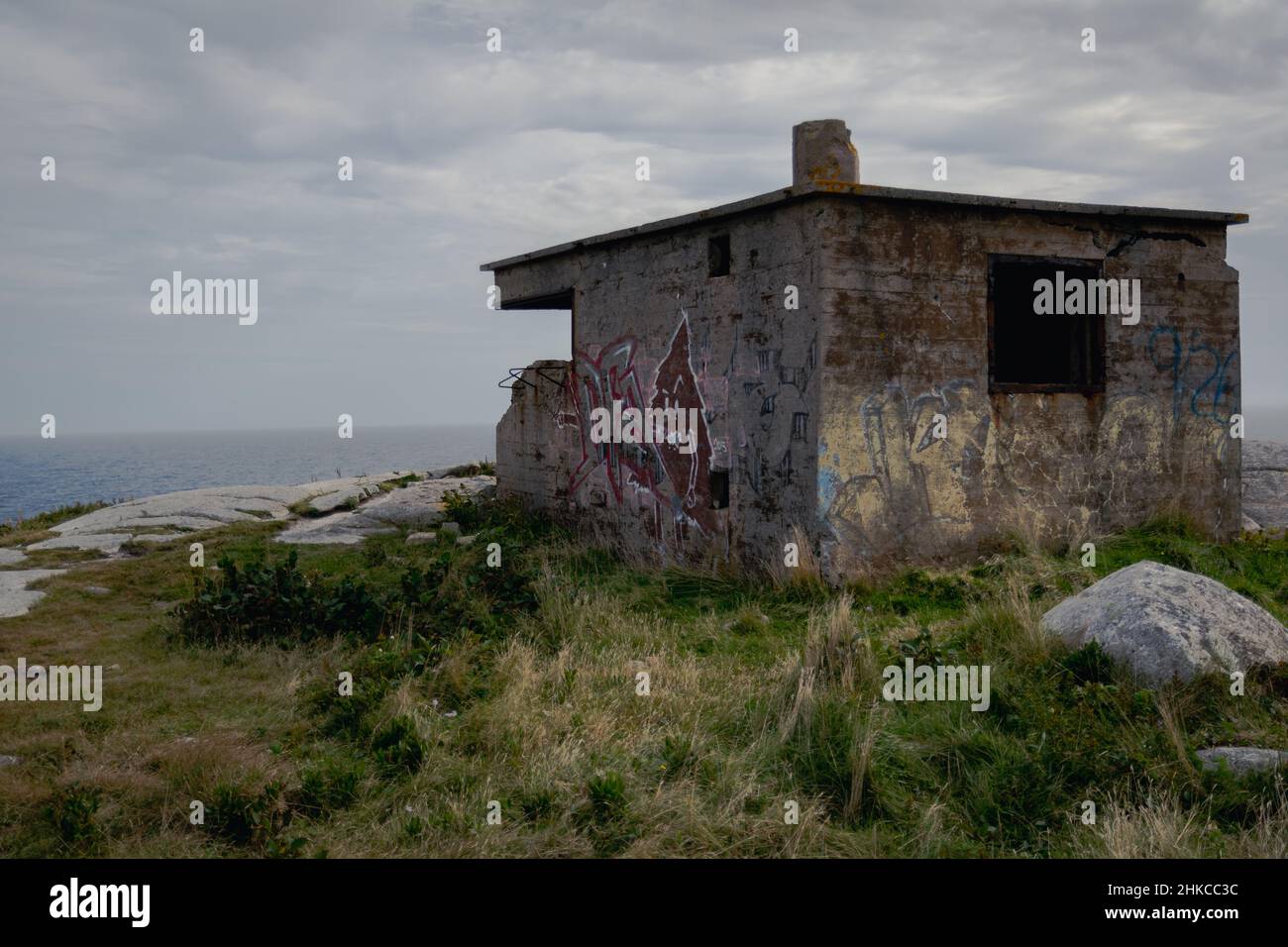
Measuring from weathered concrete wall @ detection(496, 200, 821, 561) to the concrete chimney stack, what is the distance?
0.71 meters

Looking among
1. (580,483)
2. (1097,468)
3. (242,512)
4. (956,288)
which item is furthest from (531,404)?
(1097,468)

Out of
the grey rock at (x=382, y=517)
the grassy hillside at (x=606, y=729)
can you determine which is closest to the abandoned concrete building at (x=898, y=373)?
the grassy hillside at (x=606, y=729)

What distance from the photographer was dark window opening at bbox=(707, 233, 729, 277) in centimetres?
984

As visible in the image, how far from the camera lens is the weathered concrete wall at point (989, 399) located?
877 cm

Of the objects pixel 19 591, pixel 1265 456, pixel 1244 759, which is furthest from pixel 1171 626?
pixel 1265 456

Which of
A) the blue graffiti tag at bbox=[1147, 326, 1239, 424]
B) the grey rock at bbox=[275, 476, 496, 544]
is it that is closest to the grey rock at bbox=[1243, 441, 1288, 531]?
the blue graffiti tag at bbox=[1147, 326, 1239, 424]

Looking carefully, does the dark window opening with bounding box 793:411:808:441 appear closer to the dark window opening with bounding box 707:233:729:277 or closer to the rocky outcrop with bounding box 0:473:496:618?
the dark window opening with bounding box 707:233:729:277

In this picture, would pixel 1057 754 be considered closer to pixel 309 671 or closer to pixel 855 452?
pixel 855 452

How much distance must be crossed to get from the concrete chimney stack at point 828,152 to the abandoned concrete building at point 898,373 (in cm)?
2

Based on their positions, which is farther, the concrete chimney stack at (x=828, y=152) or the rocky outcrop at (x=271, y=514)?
the rocky outcrop at (x=271, y=514)

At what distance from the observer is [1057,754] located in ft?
17.0

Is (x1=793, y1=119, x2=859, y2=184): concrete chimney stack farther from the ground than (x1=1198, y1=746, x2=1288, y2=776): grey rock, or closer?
farther from the ground

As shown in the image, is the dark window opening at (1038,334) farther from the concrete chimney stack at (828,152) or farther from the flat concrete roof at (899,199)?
the concrete chimney stack at (828,152)

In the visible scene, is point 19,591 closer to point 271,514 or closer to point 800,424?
point 271,514
